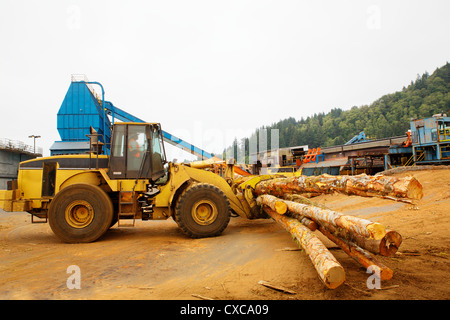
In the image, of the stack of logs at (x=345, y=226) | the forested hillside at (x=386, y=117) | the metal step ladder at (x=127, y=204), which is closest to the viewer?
the stack of logs at (x=345, y=226)

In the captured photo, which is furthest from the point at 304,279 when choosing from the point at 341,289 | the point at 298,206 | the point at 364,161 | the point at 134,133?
the point at 364,161

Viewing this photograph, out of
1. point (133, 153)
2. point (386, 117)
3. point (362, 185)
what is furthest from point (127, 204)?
point (386, 117)

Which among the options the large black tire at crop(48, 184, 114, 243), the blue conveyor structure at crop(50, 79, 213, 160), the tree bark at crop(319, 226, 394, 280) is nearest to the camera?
the tree bark at crop(319, 226, 394, 280)

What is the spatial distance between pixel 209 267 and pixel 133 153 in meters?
4.14

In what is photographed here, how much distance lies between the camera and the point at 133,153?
25.3ft

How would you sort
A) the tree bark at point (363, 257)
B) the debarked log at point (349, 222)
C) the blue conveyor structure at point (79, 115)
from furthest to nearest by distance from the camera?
the blue conveyor structure at point (79, 115), the tree bark at point (363, 257), the debarked log at point (349, 222)

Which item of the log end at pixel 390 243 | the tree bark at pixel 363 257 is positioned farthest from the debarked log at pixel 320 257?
the log end at pixel 390 243

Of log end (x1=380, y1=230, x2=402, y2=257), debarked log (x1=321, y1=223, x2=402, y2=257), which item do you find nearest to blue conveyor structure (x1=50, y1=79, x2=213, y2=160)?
debarked log (x1=321, y1=223, x2=402, y2=257)

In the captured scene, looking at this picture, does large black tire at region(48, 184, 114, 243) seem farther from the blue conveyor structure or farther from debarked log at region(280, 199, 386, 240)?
the blue conveyor structure

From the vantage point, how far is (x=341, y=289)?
12.2 feet

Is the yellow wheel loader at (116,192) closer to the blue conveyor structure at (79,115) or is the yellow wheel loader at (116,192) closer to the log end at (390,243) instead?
the log end at (390,243)

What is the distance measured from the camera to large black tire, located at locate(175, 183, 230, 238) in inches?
283

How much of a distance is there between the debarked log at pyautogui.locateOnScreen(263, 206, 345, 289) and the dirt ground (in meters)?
0.23

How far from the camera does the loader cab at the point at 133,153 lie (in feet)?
24.9
